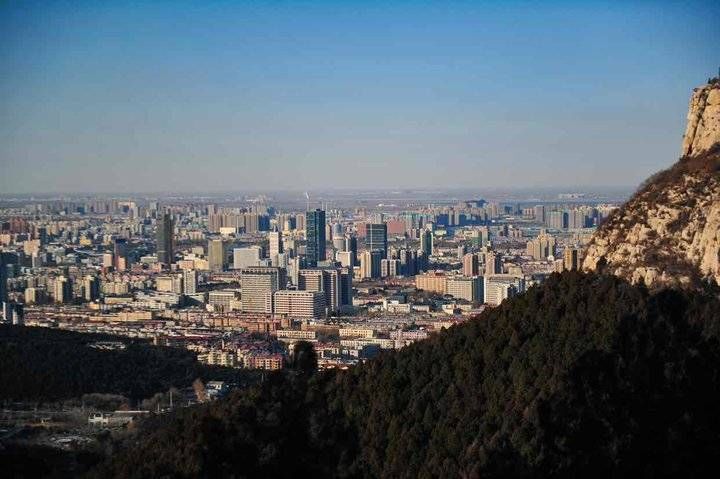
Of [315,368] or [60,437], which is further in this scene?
[60,437]

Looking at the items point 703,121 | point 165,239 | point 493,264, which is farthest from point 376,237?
point 703,121

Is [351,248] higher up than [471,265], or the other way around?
[351,248]

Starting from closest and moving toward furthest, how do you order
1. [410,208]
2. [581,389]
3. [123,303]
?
[581,389]
[123,303]
[410,208]

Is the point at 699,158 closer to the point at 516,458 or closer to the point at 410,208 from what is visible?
the point at 516,458

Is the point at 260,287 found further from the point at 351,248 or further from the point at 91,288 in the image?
the point at 351,248

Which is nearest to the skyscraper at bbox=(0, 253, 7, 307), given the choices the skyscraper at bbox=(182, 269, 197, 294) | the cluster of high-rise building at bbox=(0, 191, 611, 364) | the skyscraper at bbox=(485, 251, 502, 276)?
the cluster of high-rise building at bbox=(0, 191, 611, 364)

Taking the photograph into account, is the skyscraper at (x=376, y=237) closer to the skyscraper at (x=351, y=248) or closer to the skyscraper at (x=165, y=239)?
the skyscraper at (x=351, y=248)

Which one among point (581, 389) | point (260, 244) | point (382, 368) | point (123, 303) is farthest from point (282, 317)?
point (581, 389)

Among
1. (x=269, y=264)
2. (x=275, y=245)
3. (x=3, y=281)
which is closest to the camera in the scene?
(x=3, y=281)
